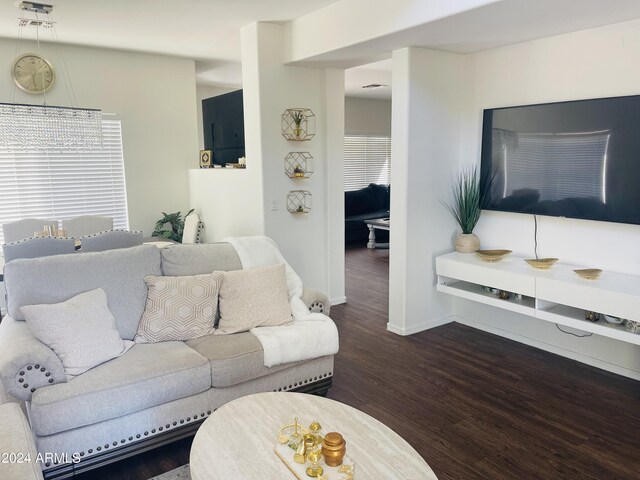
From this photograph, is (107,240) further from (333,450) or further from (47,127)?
(333,450)

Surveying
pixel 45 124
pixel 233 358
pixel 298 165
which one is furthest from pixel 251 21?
pixel 233 358

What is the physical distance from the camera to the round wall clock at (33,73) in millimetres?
4679

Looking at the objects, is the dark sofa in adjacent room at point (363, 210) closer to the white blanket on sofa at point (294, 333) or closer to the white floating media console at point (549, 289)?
the white floating media console at point (549, 289)

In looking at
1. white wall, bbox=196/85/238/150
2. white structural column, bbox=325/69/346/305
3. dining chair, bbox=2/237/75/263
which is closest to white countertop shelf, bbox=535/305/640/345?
white structural column, bbox=325/69/346/305

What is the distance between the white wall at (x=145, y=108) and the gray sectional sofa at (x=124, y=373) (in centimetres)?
264

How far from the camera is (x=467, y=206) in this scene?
4133 millimetres

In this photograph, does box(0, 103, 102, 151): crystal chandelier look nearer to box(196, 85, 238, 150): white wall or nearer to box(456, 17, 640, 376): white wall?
box(196, 85, 238, 150): white wall

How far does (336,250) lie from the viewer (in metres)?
4.96

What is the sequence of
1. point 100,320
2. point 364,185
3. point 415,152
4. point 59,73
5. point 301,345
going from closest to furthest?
point 100,320
point 301,345
point 415,152
point 59,73
point 364,185

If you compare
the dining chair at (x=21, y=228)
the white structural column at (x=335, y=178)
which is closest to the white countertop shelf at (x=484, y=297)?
the white structural column at (x=335, y=178)

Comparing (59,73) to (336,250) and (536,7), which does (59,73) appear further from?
(536,7)

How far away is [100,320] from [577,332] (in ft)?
10.7

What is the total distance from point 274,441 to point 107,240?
2.34m

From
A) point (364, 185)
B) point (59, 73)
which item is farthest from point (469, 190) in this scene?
point (364, 185)
